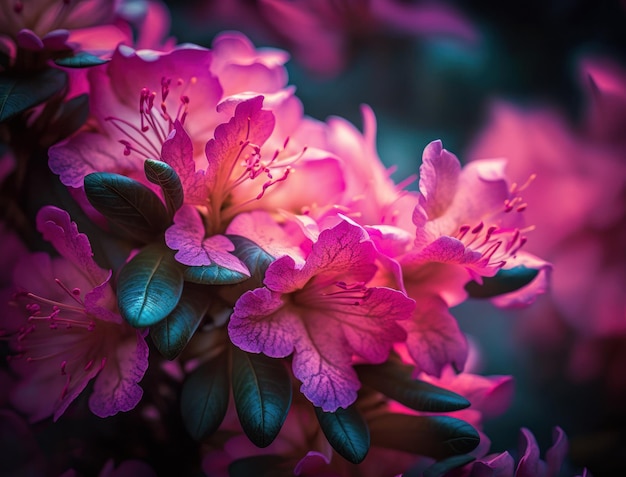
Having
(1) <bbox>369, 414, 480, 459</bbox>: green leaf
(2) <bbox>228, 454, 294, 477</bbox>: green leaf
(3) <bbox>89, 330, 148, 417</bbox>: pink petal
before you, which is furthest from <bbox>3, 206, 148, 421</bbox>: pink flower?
(1) <bbox>369, 414, 480, 459</bbox>: green leaf

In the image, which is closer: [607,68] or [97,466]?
[97,466]

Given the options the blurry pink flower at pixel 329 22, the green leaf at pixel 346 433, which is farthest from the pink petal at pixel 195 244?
the blurry pink flower at pixel 329 22

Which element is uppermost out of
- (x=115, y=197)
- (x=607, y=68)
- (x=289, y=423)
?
(x=607, y=68)

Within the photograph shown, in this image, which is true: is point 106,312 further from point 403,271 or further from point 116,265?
point 403,271

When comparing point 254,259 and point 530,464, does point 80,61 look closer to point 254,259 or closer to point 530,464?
point 254,259

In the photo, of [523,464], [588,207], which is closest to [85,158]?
[523,464]

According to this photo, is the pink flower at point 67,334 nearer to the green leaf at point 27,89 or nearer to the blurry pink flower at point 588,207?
the green leaf at point 27,89

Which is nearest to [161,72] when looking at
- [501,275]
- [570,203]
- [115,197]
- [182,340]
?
[115,197]
